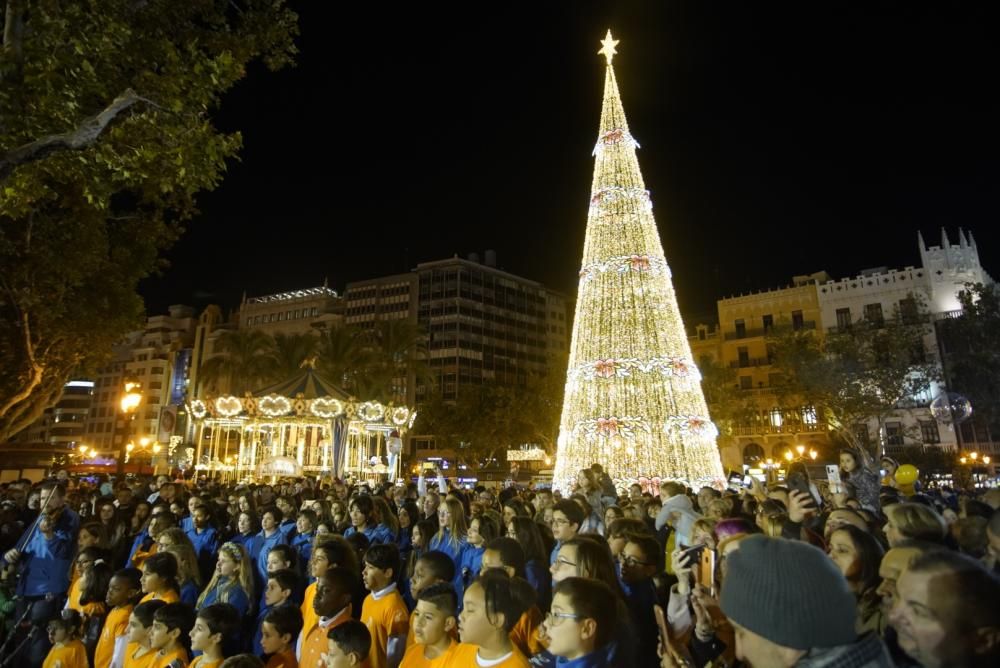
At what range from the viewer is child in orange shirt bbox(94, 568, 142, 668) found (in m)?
4.84

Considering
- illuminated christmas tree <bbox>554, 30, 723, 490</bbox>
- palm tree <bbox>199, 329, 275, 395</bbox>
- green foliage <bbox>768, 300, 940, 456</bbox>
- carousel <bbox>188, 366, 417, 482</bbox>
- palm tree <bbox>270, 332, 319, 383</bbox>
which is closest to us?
illuminated christmas tree <bbox>554, 30, 723, 490</bbox>

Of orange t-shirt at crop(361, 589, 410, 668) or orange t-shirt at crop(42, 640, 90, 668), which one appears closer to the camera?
orange t-shirt at crop(361, 589, 410, 668)

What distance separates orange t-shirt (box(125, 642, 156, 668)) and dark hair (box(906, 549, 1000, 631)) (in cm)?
489

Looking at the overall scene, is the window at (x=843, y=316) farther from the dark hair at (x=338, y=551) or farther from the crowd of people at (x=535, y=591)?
the dark hair at (x=338, y=551)

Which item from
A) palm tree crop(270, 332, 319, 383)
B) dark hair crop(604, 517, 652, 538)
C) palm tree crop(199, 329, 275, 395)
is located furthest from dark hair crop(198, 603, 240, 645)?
palm tree crop(199, 329, 275, 395)

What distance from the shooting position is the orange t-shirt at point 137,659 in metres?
4.32

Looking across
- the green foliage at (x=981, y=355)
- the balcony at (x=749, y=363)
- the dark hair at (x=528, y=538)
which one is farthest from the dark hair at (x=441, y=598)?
the balcony at (x=749, y=363)

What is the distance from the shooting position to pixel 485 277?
8650 cm

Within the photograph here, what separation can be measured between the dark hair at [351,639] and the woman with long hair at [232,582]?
2292 millimetres

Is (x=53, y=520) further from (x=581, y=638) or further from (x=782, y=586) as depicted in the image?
(x=782, y=586)

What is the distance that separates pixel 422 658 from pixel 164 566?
305 cm

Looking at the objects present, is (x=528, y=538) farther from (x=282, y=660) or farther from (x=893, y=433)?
(x=893, y=433)

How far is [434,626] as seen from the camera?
358 centimetres

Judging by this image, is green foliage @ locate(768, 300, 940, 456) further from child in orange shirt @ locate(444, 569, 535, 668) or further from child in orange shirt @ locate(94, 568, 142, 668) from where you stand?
child in orange shirt @ locate(94, 568, 142, 668)
